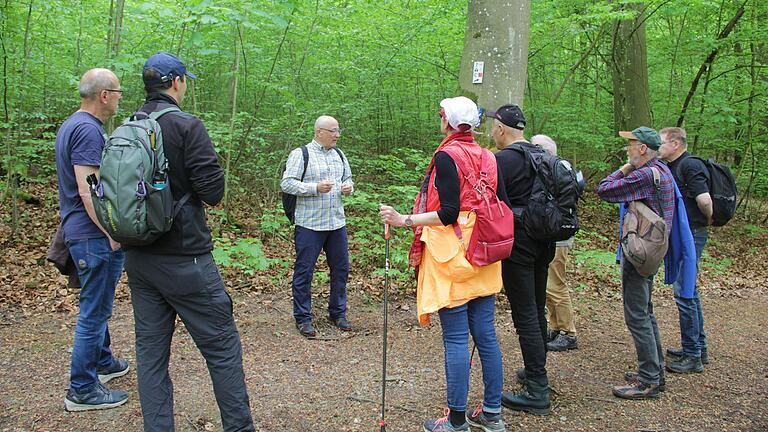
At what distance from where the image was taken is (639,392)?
3955mm

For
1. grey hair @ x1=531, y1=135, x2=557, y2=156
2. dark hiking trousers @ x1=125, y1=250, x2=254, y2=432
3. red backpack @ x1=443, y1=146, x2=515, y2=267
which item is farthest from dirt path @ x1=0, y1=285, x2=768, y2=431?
grey hair @ x1=531, y1=135, x2=557, y2=156

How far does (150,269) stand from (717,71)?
12761 millimetres

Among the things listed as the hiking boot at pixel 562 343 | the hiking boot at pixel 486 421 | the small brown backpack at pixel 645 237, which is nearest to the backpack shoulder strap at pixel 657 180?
the small brown backpack at pixel 645 237

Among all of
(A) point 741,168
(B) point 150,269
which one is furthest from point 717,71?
(B) point 150,269

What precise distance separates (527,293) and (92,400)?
114 inches

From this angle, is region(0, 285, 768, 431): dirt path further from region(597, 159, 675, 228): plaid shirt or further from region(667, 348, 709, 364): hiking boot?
region(597, 159, 675, 228): plaid shirt

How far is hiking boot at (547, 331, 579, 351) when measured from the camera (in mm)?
4973

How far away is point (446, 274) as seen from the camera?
3076mm

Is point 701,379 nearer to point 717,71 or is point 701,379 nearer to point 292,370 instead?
point 292,370

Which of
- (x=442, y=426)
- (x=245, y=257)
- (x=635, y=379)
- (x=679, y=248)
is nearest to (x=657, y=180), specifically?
(x=679, y=248)

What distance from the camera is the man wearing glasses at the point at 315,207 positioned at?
505 centimetres

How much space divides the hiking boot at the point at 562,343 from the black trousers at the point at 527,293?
4.53 ft

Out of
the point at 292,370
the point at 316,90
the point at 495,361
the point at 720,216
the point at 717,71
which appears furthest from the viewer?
the point at 717,71

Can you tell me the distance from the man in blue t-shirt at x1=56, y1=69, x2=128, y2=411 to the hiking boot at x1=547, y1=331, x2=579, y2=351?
141 inches
